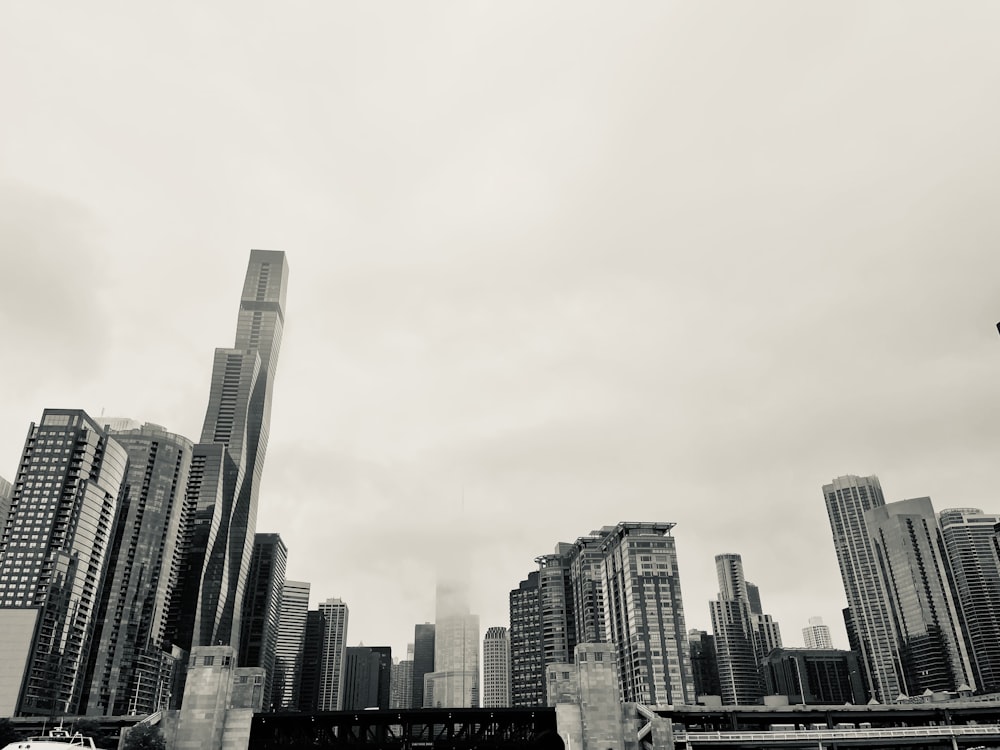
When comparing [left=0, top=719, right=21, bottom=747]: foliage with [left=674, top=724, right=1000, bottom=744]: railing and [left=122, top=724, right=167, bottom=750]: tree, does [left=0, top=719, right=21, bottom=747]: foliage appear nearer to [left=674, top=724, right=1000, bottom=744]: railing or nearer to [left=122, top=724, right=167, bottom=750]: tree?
[left=122, top=724, right=167, bottom=750]: tree

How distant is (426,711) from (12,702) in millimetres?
155263

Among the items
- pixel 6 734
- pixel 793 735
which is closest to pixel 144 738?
pixel 6 734

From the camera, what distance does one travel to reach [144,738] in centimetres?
10344

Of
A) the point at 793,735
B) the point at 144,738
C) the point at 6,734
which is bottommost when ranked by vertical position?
the point at 793,735

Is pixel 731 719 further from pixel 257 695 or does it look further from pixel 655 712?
pixel 257 695

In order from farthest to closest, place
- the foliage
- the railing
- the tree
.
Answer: the foliage → the railing → the tree

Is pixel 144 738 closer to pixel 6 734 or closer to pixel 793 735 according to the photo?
pixel 6 734

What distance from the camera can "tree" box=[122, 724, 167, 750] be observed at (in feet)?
333

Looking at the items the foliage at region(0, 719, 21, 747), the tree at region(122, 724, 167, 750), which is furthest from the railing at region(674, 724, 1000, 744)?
the foliage at region(0, 719, 21, 747)

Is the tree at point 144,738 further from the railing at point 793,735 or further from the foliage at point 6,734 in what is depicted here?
the railing at point 793,735

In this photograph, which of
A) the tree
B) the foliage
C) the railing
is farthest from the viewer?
the foliage

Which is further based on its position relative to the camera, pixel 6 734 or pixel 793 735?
pixel 6 734

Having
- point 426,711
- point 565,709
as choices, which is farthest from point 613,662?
point 426,711

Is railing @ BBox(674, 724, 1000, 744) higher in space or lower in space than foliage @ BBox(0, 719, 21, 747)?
lower
